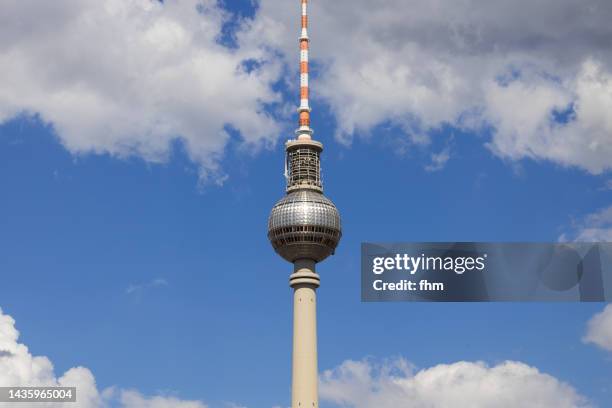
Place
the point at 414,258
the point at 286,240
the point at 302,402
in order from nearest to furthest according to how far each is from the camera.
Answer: the point at 414,258
the point at 302,402
the point at 286,240

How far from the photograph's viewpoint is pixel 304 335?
630 feet

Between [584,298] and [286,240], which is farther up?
[286,240]

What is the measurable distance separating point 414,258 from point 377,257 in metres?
5.08

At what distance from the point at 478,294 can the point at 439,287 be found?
4.84 m

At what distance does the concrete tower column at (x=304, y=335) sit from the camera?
188125 millimetres

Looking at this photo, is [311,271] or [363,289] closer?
[363,289]

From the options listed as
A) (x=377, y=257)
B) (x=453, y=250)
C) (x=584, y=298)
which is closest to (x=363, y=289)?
(x=377, y=257)

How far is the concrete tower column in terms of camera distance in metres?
188

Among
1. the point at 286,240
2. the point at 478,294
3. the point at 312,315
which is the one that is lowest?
the point at 478,294

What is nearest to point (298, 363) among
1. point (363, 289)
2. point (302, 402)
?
point (302, 402)

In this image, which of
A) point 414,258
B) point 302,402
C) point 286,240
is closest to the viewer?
point 414,258

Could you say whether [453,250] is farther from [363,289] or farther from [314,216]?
[314,216]

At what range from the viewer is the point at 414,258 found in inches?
4451

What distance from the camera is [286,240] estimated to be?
654ft
